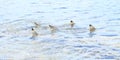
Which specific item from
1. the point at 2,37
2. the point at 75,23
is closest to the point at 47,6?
the point at 75,23

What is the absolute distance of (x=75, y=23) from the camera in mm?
24562

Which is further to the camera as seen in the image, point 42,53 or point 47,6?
point 47,6

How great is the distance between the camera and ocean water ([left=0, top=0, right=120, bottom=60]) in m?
17.5

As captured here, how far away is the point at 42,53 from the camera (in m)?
17.8

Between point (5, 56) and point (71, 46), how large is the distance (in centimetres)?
372

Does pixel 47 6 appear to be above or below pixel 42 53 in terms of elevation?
above

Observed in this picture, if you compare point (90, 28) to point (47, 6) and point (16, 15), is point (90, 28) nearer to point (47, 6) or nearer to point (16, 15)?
point (16, 15)

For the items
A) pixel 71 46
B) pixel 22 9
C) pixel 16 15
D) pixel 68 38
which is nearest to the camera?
pixel 71 46

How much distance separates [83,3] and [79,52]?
16.9 metres

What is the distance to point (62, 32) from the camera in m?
22.0

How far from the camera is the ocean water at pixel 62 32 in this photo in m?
17.5

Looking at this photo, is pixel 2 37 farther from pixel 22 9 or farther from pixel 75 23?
pixel 22 9

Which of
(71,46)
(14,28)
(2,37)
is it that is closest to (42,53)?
(71,46)

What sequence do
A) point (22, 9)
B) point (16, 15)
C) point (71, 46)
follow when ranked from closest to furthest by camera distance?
point (71, 46) → point (16, 15) → point (22, 9)
